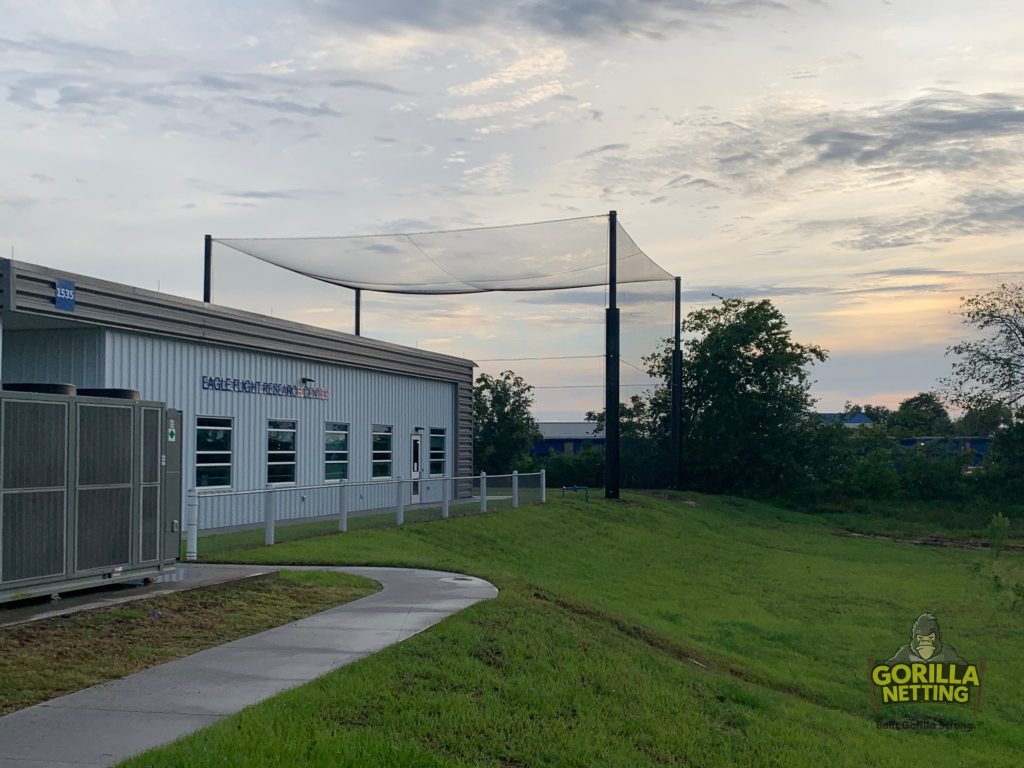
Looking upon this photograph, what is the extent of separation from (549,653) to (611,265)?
2114 centimetres

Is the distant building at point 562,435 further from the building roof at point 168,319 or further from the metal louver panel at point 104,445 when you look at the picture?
the metal louver panel at point 104,445

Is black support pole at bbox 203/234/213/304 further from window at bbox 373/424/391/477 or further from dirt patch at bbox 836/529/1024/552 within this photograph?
dirt patch at bbox 836/529/1024/552

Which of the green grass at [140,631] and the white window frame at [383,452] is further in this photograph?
the white window frame at [383,452]

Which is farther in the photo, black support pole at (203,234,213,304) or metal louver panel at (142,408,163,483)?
black support pole at (203,234,213,304)

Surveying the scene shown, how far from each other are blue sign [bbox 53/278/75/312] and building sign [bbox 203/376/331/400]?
448cm

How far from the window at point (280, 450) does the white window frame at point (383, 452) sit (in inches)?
171

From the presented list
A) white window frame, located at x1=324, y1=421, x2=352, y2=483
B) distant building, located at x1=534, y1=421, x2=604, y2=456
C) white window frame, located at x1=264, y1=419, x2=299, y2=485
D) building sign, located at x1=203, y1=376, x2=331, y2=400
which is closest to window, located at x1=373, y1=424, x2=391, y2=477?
white window frame, located at x1=324, y1=421, x2=352, y2=483

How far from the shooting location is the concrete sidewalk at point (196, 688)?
6539 mm

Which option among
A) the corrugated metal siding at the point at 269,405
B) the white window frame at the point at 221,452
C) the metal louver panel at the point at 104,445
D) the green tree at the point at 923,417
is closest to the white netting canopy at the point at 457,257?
the corrugated metal siding at the point at 269,405

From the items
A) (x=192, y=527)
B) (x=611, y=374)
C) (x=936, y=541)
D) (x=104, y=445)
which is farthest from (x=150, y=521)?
(x=936, y=541)

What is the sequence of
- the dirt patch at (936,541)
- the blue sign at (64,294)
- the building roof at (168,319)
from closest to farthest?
the building roof at (168,319) < the blue sign at (64,294) < the dirt patch at (936,541)

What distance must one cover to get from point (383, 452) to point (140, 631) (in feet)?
66.1

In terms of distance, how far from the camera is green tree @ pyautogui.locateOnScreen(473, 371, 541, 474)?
48.8m

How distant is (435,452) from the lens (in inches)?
1330
